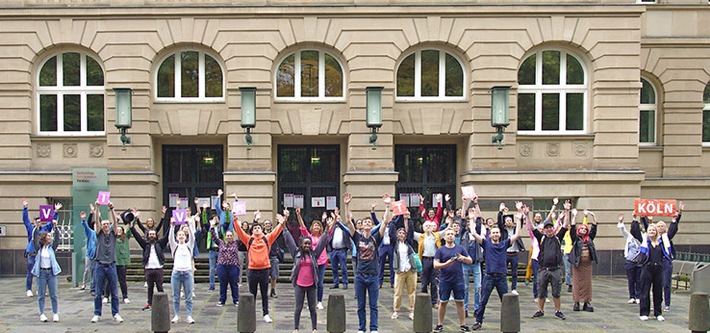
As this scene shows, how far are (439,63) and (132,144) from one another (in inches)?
395

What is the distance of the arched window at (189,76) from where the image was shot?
23.8 metres

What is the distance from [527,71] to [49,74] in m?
15.4

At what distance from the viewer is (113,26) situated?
23281 millimetres

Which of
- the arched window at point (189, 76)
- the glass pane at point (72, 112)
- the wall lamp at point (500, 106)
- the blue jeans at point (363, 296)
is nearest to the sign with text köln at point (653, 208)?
the wall lamp at point (500, 106)

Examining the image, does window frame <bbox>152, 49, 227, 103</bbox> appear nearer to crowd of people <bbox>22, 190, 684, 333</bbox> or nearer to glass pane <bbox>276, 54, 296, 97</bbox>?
glass pane <bbox>276, 54, 296, 97</bbox>

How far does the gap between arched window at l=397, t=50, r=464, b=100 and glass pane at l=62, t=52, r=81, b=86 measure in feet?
33.8

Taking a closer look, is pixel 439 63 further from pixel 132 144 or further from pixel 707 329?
pixel 707 329

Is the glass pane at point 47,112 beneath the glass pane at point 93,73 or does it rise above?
beneath

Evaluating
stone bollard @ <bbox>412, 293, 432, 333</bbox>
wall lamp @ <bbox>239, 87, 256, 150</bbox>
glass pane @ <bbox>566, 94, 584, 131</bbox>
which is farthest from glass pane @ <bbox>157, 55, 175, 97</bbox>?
stone bollard @ <bbox>412, 293, 432, 333</bbox>

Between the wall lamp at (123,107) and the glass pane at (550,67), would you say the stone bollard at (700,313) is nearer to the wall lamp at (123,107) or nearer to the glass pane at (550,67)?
the glass pane at (550,67)

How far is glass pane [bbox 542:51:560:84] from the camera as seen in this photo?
23.9 metres

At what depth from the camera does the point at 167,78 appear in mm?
23812

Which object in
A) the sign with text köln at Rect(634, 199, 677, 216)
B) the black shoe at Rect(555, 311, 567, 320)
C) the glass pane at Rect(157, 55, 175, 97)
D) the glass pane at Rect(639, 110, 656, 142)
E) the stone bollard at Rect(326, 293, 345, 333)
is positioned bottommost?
the black shoe at Rect(555, 311, 567, 320)

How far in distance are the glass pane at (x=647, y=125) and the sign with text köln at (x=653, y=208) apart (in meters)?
9.36
